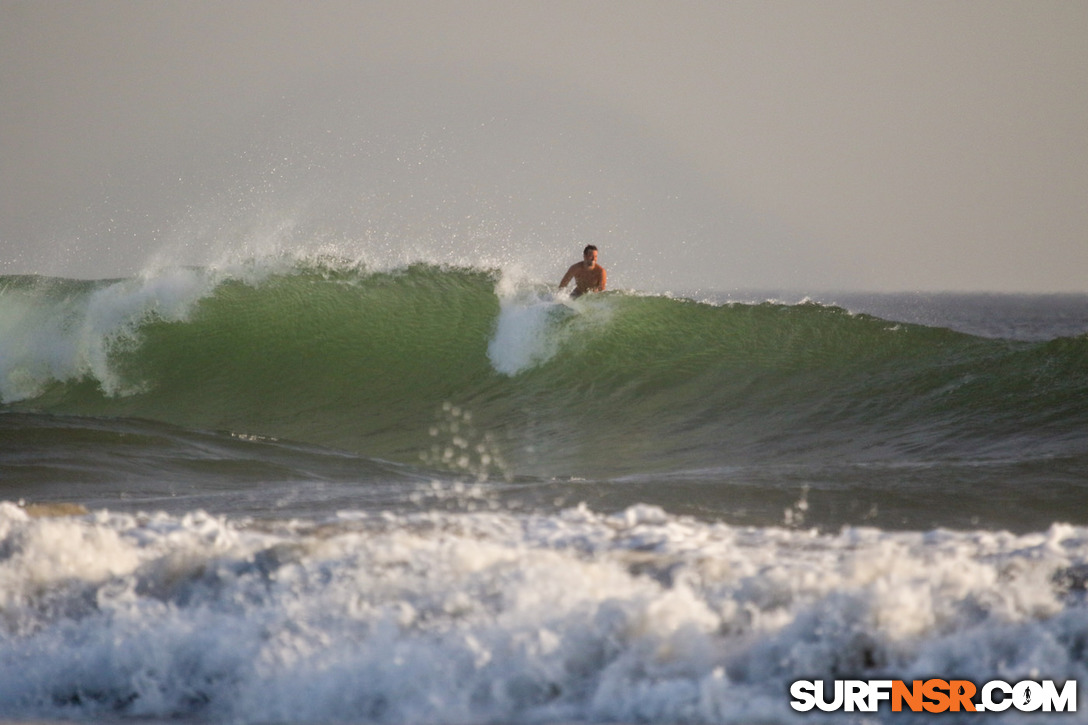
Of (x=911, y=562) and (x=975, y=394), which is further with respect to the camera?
(x=975, y=394)

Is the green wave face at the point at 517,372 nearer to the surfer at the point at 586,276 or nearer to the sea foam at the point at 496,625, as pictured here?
the surfer at the point at 586,276

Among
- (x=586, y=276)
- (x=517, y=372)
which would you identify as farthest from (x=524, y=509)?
(x=586, y=276)

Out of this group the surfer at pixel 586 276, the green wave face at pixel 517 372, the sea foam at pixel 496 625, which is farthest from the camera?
the surfer at pixel 586 276

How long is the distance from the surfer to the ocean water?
0.33 metres

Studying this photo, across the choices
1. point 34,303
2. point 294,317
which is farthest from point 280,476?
point 34,303

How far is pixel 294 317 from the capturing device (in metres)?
11.9

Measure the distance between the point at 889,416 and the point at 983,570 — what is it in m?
5.38

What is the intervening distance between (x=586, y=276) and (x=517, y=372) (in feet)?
6.31

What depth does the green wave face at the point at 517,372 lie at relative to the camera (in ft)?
26.6

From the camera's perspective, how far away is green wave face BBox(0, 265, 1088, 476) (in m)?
8.10

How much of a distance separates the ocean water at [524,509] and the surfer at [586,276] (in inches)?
13.0

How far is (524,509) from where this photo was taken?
15.7 ft

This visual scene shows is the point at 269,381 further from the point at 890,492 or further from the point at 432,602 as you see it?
the point at 432,602

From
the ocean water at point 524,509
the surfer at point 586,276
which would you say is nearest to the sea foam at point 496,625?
the ocean water at point 524,509
